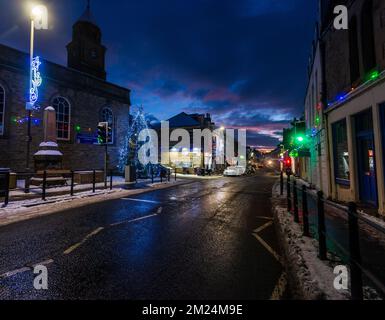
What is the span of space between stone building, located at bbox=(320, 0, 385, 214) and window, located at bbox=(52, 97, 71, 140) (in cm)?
2160

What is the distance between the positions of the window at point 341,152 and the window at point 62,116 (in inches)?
864

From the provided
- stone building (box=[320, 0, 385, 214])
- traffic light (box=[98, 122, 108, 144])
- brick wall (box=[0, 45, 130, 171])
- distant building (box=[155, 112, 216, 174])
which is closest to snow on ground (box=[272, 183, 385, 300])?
stone building (box=[320, 0, 385, 214])

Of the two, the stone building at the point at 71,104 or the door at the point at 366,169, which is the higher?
the stone building at the point at 71,104

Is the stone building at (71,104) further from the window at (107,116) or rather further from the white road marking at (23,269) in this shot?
the white road marking at (23,269)

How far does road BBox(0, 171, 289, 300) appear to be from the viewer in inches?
120

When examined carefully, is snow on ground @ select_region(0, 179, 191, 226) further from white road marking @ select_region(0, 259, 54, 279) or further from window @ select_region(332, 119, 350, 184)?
window @ select_region(332, 119, 350, 184)

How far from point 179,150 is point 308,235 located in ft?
129

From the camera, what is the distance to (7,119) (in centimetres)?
1773

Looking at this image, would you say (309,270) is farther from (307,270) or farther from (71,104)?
(71,104)

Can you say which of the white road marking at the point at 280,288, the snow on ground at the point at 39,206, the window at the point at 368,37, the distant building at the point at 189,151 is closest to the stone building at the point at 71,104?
the snow on ground at the point at 39,206

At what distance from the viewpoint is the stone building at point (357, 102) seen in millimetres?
6770

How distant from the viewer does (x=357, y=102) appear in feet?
26.4

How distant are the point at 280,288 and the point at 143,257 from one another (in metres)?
2.35
